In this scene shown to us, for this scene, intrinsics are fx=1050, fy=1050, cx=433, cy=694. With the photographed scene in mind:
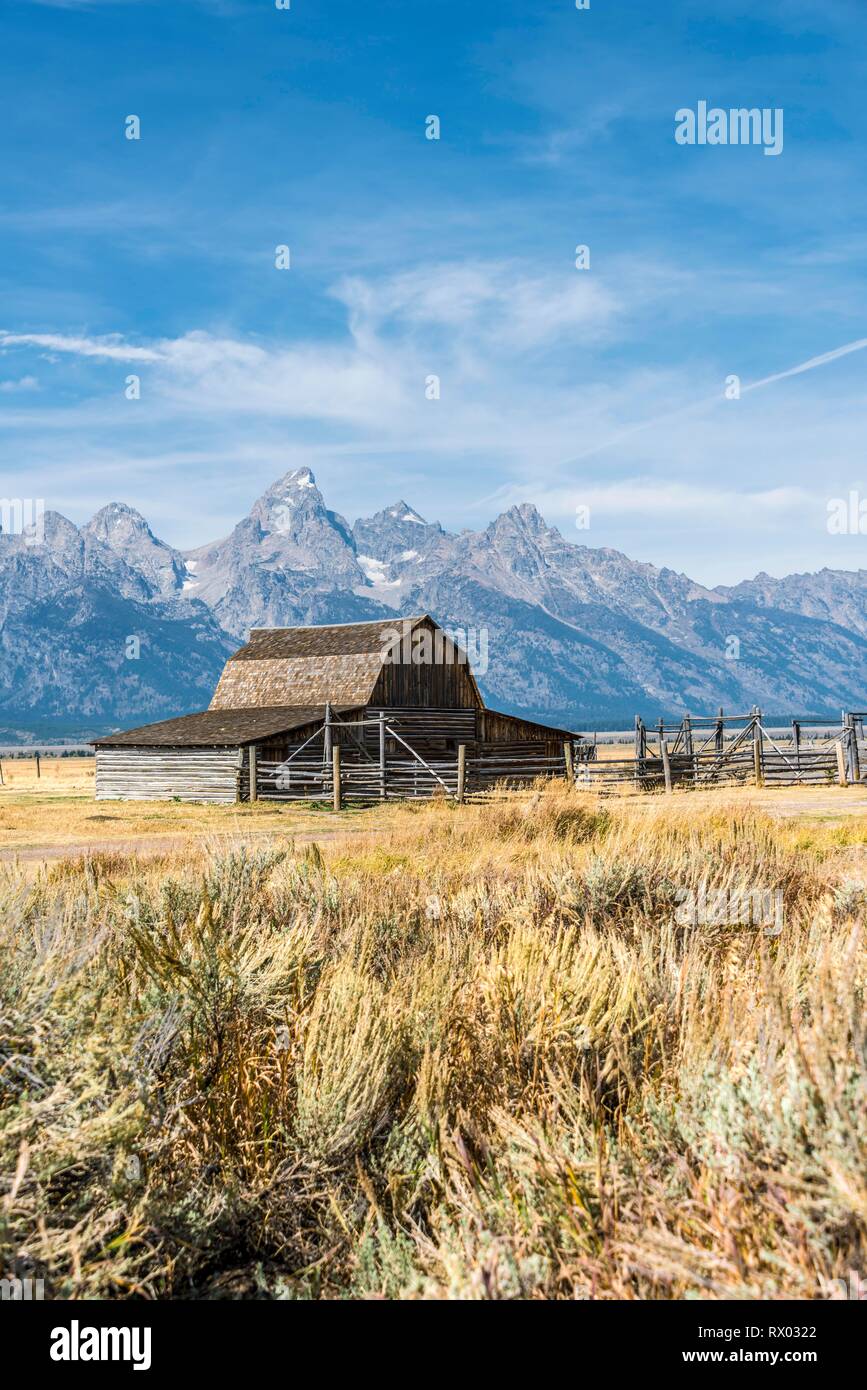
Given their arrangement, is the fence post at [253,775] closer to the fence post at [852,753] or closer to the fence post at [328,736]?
the fence post at [328,736]

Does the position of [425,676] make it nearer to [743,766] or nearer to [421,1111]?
[743,766]

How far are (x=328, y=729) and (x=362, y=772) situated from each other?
1780 mm

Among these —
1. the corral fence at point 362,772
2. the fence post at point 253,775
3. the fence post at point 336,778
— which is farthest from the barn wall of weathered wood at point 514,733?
the fence post at point 253,775

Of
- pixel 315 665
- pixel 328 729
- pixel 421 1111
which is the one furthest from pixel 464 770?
pixel 421 1111

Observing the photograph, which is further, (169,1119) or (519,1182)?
(169,1119)

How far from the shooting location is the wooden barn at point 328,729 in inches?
1280

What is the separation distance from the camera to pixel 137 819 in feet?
85.6

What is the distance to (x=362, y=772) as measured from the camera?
32.8 meters

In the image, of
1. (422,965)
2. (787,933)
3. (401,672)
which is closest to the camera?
(422,965)

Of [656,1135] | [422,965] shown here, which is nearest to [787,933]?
[422,965]

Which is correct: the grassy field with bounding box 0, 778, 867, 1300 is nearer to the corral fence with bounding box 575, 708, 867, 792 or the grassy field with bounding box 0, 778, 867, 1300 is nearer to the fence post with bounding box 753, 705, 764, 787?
the corral fence with bounding box 575, 708, 867, 792

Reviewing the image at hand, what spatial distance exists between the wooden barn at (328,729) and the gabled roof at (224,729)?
52mm
